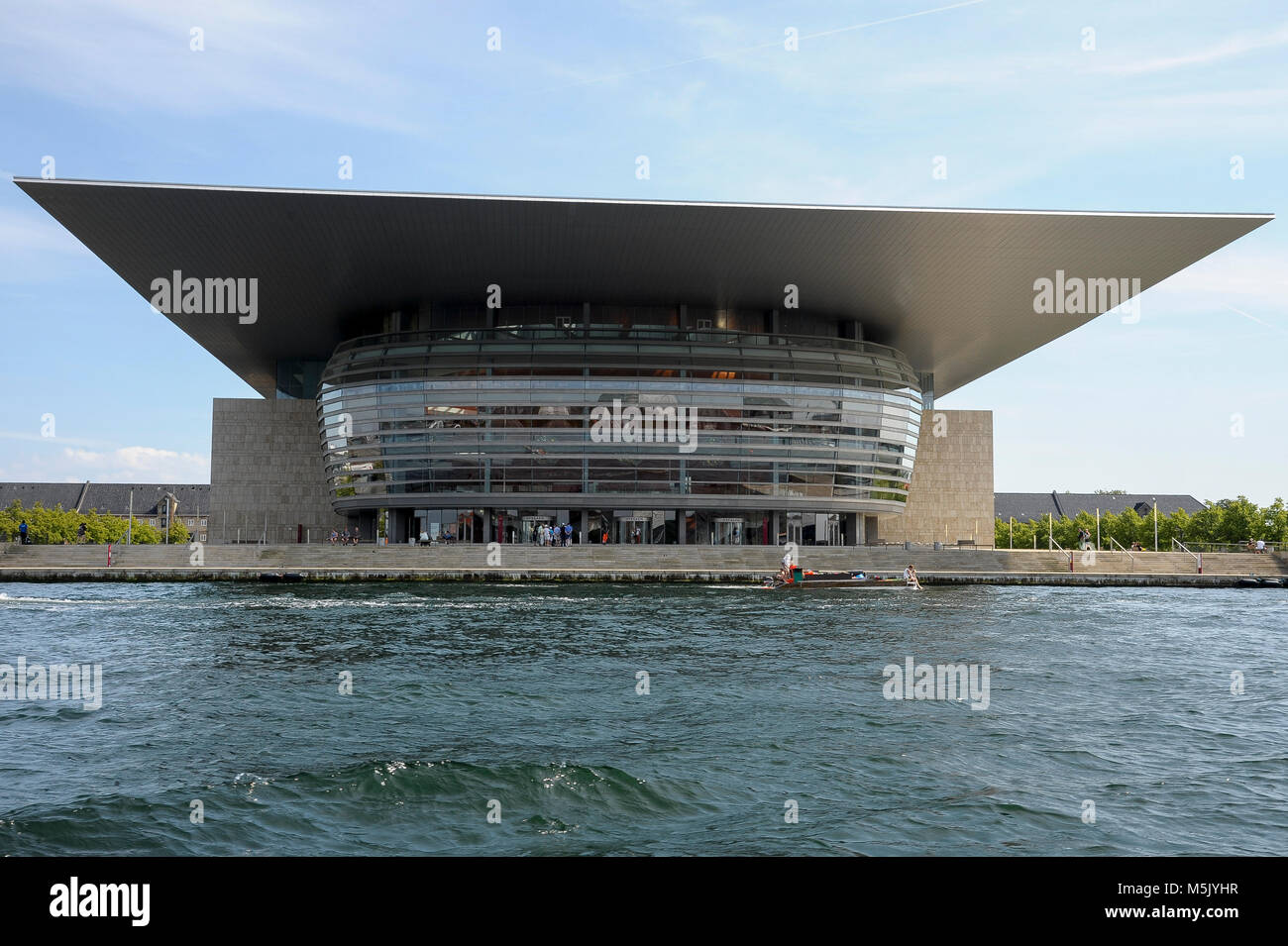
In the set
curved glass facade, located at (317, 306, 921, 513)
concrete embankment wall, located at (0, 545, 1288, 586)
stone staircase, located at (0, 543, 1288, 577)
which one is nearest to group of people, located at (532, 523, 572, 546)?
curved glass facade, located at (317, 306, 921, 513)

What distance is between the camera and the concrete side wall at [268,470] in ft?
199

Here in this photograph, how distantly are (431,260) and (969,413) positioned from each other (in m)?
37.8

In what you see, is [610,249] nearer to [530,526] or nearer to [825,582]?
[530,526]

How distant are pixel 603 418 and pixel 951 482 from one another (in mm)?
27261

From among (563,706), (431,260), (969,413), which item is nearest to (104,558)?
(431,260)

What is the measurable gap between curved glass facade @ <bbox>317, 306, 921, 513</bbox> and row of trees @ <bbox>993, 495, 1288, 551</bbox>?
1937 centimetres

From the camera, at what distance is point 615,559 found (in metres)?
43.5

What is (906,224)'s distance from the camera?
40.6 m

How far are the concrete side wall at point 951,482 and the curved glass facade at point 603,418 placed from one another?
1437 cm

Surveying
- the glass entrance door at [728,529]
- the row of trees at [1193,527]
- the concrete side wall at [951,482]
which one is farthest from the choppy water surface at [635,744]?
the row of trees at [1193,527]

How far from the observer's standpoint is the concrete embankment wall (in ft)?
131

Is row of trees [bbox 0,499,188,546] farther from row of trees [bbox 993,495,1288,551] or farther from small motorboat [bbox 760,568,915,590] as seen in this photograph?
row of trees [bbox 993,495,1288,551]

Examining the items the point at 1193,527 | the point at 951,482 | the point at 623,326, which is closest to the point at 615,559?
the point at 623,326
